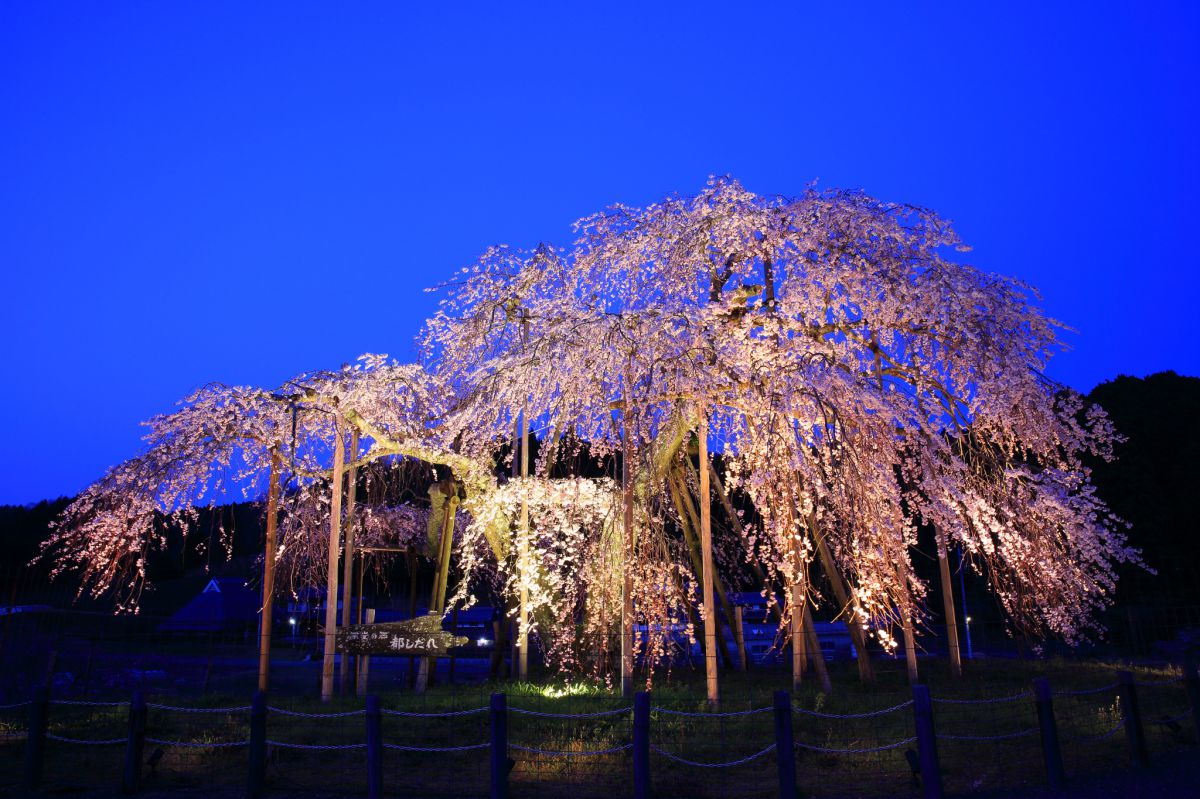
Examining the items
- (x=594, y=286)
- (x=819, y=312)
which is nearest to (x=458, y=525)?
(x=594, y=286)

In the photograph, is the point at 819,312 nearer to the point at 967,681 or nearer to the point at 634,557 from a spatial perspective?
the point at 634,557

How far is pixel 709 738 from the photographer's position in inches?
407

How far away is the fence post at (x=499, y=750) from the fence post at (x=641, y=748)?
1.27 m

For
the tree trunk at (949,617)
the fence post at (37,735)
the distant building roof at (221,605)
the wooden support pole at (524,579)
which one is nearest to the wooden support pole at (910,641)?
the tree trunk at (949,617)

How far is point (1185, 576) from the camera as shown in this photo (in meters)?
31.8

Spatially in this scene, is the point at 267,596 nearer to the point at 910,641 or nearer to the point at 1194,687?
the point at 910,641

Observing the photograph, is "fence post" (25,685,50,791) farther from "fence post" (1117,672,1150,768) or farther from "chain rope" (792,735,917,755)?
"fence post" (1117,672,1150,768)

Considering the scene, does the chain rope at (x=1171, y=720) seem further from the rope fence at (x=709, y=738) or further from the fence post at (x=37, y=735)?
the fence post at (x=37, y=735)

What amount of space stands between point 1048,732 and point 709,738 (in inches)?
146

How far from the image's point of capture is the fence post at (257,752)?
8.94m

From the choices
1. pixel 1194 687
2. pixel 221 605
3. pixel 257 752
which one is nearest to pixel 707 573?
pixel 1194 687

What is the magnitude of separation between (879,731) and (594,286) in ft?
30.4

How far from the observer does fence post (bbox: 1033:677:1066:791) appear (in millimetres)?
8477

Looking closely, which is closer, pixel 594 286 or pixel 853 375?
pixel 853 375
